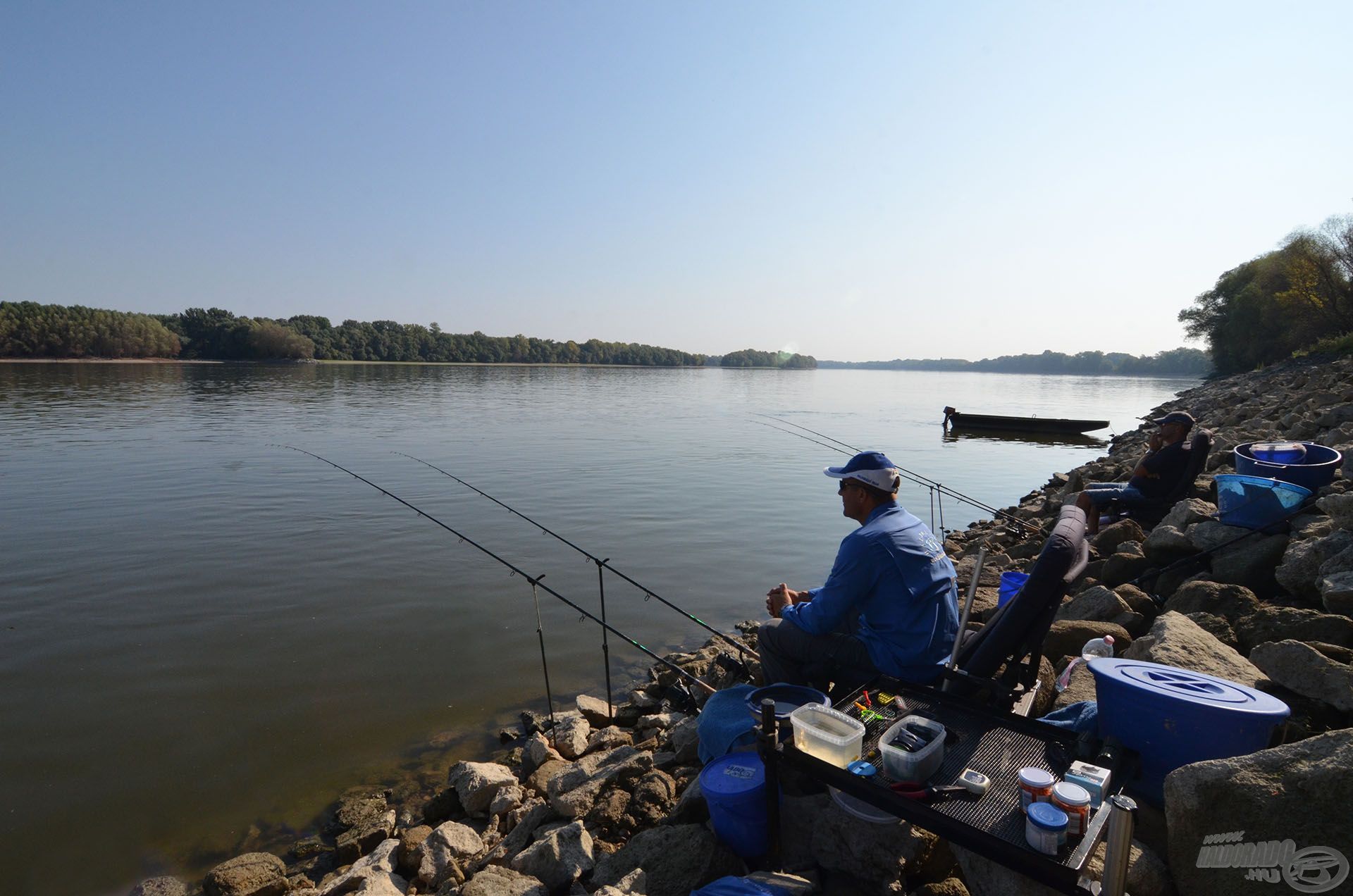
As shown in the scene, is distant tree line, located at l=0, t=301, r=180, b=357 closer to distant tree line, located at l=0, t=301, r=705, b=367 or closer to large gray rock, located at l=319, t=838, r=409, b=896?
distant tree line, located at l=0, t=301, r=705, b=367

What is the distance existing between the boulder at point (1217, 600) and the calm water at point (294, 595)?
16.1ft

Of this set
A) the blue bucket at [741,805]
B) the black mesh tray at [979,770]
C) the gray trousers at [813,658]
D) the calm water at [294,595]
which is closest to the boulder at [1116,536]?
the calm water at [294,595]

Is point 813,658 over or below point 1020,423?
over

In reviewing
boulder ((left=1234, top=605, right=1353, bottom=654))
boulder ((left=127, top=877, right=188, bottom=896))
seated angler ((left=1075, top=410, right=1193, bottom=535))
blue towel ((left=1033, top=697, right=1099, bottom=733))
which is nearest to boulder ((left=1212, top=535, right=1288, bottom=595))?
boulder ((left=1234, top=605, right=1353, bottom=654))

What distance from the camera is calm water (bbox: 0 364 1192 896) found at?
17.8 ft

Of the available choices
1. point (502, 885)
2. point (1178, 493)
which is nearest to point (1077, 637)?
point (502, 885)

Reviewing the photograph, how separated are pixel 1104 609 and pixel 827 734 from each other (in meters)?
3.90

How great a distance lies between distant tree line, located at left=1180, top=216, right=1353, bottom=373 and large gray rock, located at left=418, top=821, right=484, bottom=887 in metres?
53.3

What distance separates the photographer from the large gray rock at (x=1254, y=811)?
2.24 metres

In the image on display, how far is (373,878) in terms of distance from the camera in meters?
3.93

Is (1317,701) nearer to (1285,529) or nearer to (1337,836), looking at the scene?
(1337,836)

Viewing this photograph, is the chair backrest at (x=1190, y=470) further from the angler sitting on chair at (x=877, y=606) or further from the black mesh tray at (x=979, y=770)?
the black mesh tray at (x=979, y=770)

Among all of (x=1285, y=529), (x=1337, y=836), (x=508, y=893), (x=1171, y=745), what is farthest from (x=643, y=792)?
(x=1285, y=529)

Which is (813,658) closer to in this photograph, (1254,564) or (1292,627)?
(1292,627)
